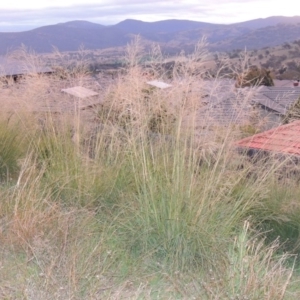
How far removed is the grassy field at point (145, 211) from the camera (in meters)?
2.37

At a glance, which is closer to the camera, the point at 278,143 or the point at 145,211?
the point at 145,211

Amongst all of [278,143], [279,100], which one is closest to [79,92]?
[278,143]

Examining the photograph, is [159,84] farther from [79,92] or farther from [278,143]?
[278,143]

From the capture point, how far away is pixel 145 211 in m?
2.97

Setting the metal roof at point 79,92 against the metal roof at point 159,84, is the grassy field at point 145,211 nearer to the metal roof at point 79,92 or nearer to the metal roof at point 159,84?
the metal roof at point 159,84

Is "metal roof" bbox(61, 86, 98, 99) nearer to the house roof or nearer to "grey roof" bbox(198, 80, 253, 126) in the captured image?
"grey roof" bbox(198, 80, 253, 126)

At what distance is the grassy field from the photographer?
237 cm

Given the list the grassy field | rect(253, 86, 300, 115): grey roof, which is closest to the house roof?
the grassy field

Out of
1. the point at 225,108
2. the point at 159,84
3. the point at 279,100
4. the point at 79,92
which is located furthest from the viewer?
the point at 279,100

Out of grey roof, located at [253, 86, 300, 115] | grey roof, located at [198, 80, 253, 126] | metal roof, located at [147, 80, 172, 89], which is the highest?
metal roof, located at [147, 80, 172, 89]

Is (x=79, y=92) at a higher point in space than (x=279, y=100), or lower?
higher

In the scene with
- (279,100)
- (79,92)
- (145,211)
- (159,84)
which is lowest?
(279,100)

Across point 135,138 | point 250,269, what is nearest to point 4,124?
point 135,138

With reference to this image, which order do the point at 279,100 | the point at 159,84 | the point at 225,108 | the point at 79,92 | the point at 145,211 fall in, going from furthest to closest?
the point at 279,100 < the point at 79,92 < the point at 159,84 < the point at 225,108 < the point at 145,211
